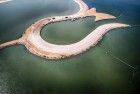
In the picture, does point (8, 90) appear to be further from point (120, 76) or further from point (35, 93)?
point (120, 76)

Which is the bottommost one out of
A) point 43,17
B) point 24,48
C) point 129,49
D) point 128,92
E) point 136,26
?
point 128,92

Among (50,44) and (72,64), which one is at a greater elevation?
(50,44)

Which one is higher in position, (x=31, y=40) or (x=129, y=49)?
(x=31, y=40)

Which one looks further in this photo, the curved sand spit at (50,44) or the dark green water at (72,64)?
the curved sand spit at (50,44)

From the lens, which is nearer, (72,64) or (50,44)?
(72,64)

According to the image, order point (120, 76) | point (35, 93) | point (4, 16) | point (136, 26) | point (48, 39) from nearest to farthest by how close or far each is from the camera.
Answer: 1. point (35, 93)
2. point (120, 76)
3. point (48, 39)
4. point (136, 26)
5. point (4, 16)

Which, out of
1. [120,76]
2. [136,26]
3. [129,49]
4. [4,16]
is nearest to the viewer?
[120,76]

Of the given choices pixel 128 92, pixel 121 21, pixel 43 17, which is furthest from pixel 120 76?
pixel 43 17

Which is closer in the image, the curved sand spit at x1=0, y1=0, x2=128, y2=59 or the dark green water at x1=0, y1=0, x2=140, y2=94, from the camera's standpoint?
the dark green water at x1=0, y1=0, x2=140, y2=94
